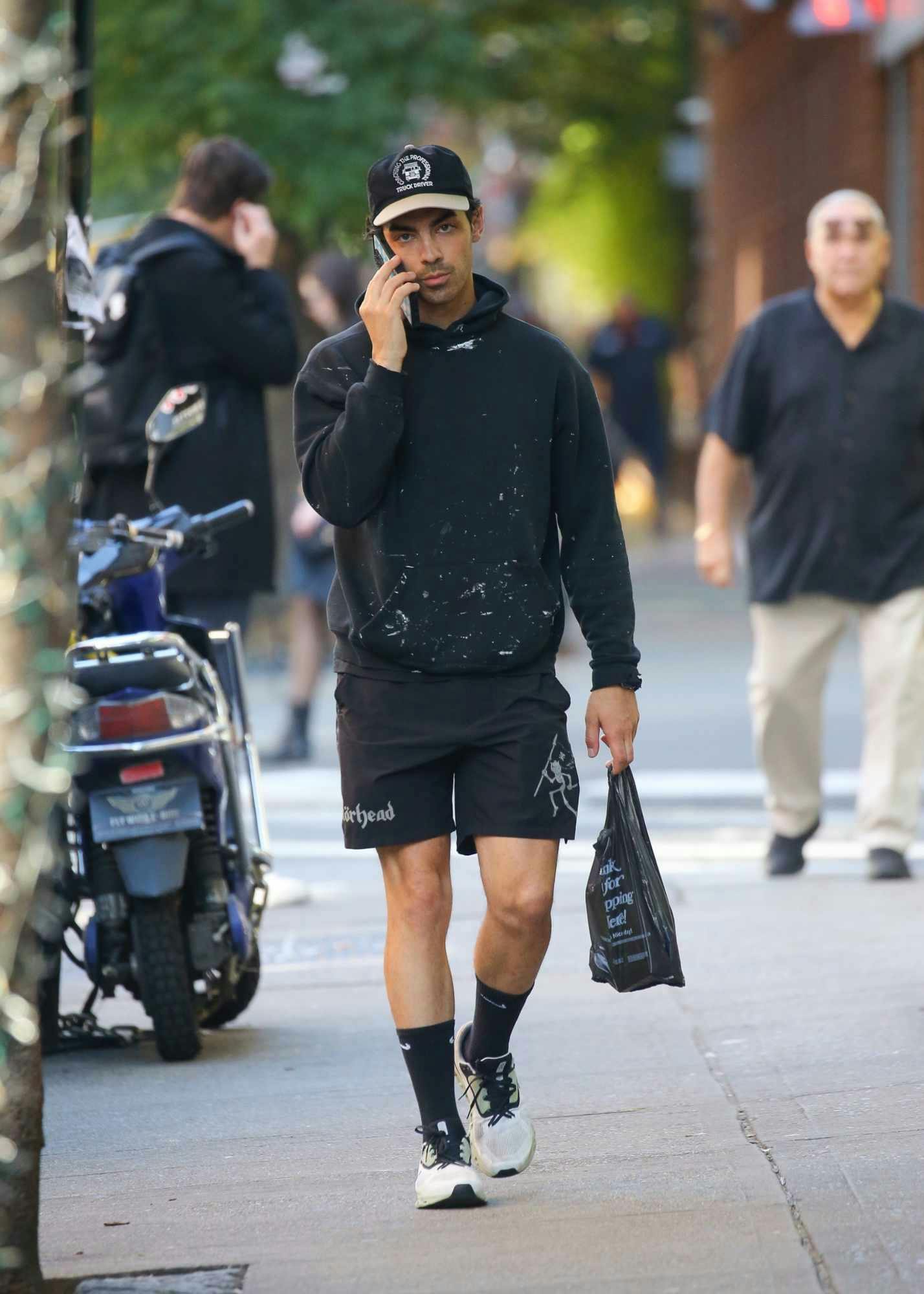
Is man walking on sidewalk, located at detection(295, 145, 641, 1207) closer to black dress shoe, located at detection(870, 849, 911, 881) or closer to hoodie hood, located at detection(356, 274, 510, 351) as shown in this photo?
hoodie hood, located at detection(356, 274, 510, 351)

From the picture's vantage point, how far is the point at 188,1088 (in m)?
5.47

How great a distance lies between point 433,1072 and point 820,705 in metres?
3.85

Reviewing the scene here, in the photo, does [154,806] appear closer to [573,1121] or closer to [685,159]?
[573,1121]

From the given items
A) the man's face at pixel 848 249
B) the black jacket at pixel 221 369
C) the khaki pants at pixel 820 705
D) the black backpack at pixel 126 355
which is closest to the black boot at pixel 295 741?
the khaki pants at pixel 820 705

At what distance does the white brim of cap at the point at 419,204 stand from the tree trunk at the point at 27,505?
3.19 ft

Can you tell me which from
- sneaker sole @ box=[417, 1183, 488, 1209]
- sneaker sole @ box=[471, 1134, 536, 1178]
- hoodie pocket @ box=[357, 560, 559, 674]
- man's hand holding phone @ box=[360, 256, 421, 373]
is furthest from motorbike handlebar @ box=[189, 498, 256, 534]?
sneaker sole @ box=[417, 1183, 488, 1209]

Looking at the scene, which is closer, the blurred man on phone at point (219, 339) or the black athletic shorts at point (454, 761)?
the black athletic shorts at point (454, 761)

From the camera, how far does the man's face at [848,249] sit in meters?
7.88

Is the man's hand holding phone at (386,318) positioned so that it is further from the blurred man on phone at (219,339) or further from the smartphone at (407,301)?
the blurred man on phone at (219,339)

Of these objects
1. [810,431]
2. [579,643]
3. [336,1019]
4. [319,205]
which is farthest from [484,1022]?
[319,205]

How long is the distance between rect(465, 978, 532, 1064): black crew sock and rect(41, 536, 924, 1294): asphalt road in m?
0.24

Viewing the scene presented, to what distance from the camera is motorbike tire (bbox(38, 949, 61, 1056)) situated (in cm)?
574

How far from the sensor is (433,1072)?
4.47 meters

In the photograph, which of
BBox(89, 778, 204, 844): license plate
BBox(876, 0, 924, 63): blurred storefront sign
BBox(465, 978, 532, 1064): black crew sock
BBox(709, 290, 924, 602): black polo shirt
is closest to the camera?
BBox(465, 978, 532, 1064): black crew sock
